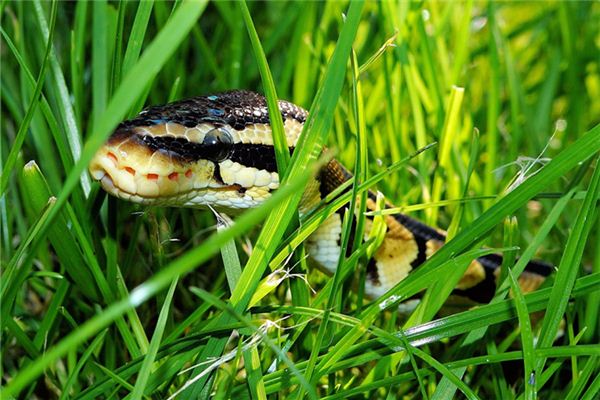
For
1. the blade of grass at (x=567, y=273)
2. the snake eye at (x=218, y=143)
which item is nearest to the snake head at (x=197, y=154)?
the snake eye at (x=218, y=143)

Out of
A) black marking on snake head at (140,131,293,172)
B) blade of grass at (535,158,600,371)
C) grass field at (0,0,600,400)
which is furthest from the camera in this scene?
black marking on snake head at (140,131,293,172)

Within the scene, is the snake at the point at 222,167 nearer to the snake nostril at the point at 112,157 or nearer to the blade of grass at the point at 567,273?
the snake nostril at the point at 112,157

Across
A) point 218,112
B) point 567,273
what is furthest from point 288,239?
point 567,273

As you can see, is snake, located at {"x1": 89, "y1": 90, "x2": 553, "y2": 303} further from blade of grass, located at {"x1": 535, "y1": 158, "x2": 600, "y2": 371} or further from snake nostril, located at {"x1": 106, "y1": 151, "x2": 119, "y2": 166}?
blade of grass, located at {"x1": 535, "y1": 158, "x2": 600, "y2": 371}

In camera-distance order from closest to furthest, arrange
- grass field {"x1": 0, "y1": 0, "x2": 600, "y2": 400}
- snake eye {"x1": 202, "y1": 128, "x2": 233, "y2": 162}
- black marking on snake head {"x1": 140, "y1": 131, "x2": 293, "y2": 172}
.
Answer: grass field {"x1": 0, "y1": 0, "x2": 600, "y2": 400}, black marking on snake head {"x1": 140, "y1": 131, "x2": 293, "y2": 172}, snake eye {"x1": 202, "y1": 128, "x2": 233, "y2": 162}

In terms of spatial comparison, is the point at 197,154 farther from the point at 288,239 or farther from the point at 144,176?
the point at 288,239

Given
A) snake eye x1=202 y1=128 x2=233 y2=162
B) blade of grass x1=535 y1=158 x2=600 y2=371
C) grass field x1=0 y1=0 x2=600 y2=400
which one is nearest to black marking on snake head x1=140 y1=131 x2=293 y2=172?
snake eye x1=202 y1=128 x2=233 y2=162

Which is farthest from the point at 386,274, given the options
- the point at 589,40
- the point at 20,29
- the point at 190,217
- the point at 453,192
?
the point at 589,40
